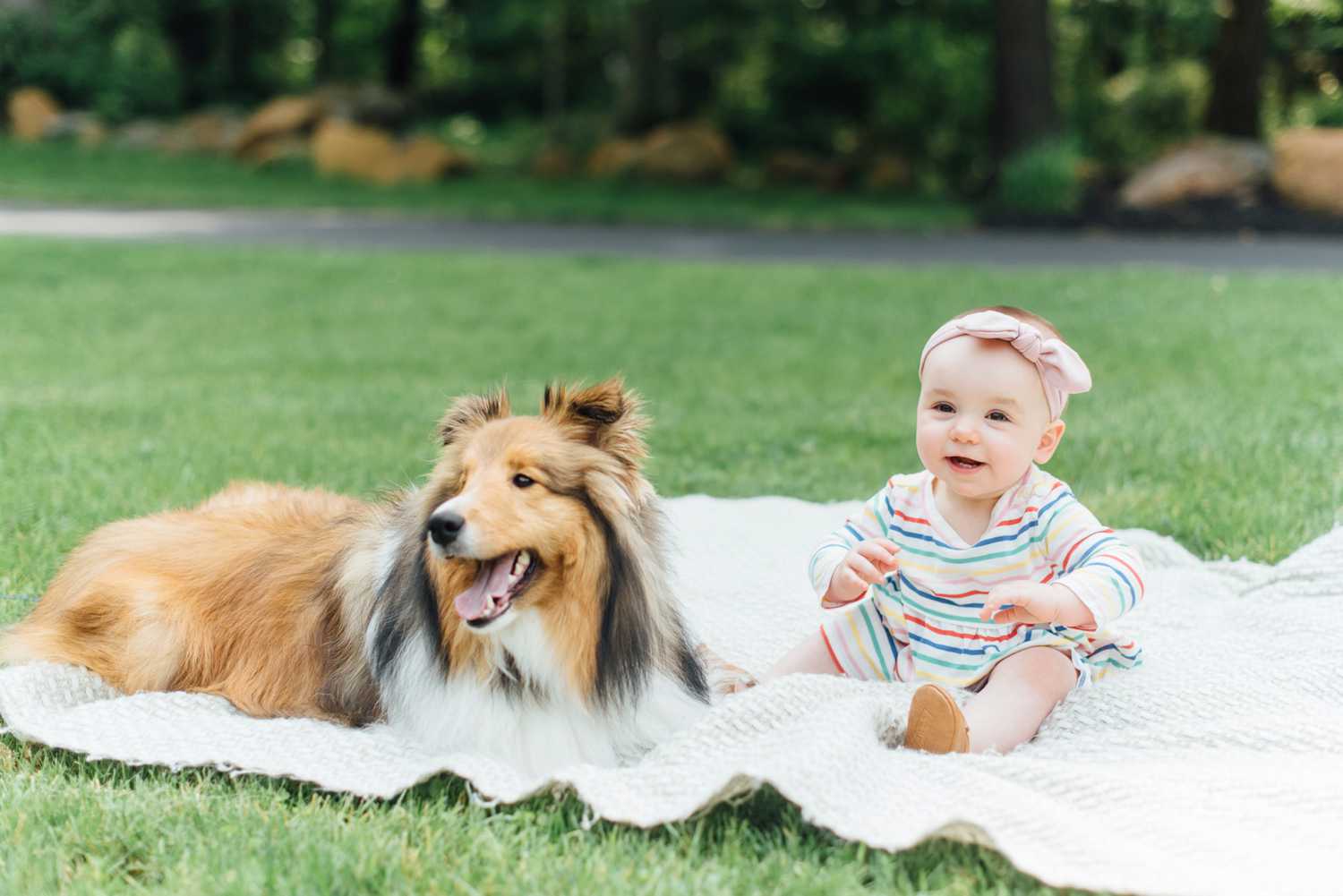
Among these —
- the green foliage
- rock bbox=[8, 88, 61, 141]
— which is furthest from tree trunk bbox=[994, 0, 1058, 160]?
rock bbox=[8, 88, 61, 141]

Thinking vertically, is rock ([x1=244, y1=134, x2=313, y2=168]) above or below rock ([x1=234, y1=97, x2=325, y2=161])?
below

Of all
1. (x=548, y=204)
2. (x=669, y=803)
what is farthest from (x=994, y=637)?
(x=548, y=204)

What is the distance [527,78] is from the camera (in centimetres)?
3400

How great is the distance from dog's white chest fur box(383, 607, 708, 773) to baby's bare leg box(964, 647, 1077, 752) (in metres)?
0.85

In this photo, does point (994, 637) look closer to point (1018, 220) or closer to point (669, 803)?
point (669, 803)

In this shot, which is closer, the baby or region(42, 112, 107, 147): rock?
the baby

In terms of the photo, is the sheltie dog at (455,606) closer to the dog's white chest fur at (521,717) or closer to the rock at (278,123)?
the dog's white chest fur at (521,717)

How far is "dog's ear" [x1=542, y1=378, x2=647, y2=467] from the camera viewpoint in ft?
10.7

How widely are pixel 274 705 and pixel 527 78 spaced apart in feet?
105

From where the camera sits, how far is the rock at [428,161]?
23.0 meters

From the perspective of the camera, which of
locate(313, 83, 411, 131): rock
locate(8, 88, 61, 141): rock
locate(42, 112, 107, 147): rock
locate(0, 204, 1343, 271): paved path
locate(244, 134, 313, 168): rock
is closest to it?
locate(0, 204, 1343, 271): paved path

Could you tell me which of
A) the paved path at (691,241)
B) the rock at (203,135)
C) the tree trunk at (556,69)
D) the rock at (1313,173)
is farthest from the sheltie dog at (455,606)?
the rock at (203,135)

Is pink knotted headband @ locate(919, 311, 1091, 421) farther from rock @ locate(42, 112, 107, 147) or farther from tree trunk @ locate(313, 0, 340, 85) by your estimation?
tree trunk @ locate(313, 0, 340, 85)

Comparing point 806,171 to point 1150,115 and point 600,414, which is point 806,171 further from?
point 600,414
